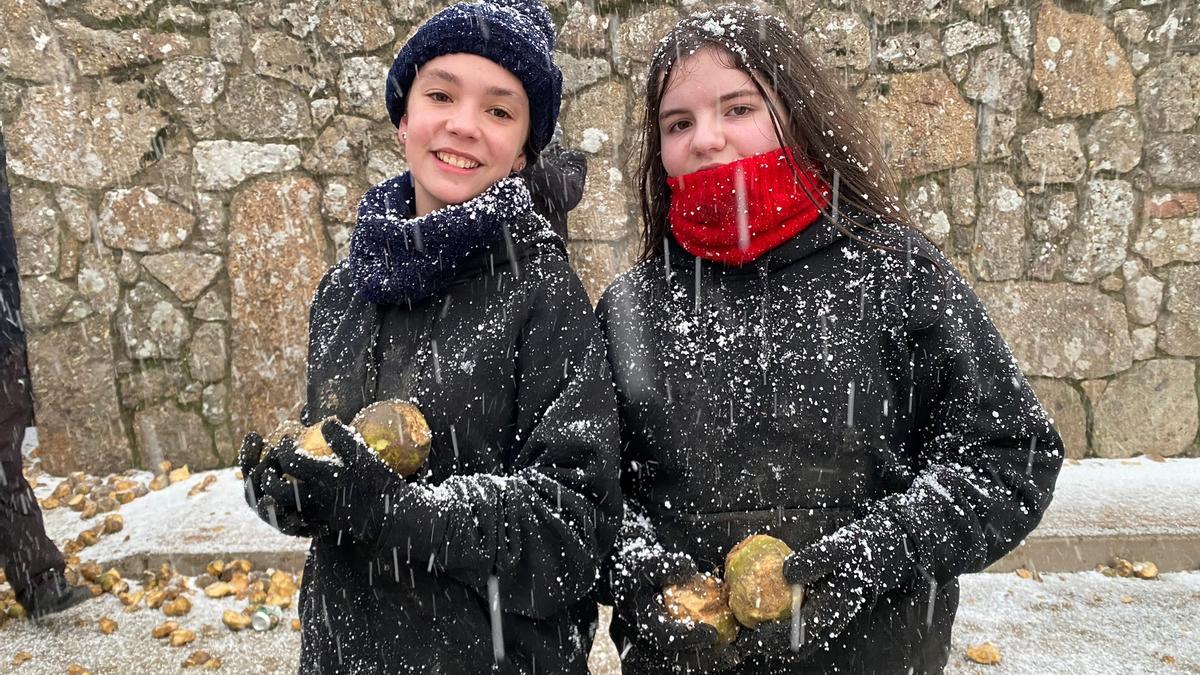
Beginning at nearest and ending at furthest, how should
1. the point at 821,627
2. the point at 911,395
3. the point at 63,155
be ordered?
1. the point at 821,627
2. the point at 911,395
3. the point at 63,155

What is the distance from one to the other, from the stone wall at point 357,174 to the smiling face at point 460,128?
228 centimetres

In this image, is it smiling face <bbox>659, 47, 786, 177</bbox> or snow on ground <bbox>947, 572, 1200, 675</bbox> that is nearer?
smiling face <bbox>659, 47, 786, 177</bbox>

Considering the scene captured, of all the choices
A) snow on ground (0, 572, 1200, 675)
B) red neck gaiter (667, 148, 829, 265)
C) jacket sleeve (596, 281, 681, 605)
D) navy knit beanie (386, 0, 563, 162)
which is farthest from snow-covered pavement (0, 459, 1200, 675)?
navy knit beanie (386, 0, 563, 162)

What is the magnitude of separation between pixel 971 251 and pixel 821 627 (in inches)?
117

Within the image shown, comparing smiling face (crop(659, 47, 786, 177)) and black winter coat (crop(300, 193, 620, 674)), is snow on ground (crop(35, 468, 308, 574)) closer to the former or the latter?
black winter coat (crop(300, 193, 620, 674))

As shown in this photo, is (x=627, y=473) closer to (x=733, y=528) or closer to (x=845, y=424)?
(x=733, y=528)

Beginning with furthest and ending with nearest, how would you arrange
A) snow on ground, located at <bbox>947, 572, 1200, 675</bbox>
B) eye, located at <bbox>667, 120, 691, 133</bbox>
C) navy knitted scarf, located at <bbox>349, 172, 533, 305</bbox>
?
snow on ground, located at <bbox>947, 572, 1200, 675</bbox>, eye, located at <bbox>667, 120, 691, 133</bbox>, navy knitted scarf, located at <bbox>349, 172, 533, 305</bbox>

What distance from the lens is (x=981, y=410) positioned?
1.11 metres

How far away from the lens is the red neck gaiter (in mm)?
1189

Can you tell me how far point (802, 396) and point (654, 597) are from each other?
367mm

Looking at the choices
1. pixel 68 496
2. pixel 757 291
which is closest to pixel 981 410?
pixel 757 291

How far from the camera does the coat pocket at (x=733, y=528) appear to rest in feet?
3.87

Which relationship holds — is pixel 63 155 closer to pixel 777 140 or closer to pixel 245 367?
pixel 245 367

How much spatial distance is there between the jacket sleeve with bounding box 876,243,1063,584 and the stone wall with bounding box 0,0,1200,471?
2.48 meters
